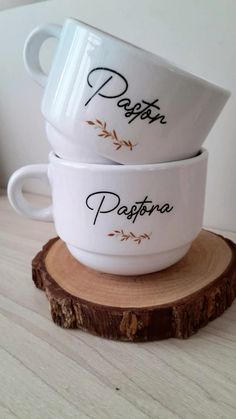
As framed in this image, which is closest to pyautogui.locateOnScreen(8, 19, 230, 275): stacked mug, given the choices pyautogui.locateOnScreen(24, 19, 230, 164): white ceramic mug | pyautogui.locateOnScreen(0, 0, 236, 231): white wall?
pyautogui.locateOnScreen(24, 19, 230, 164): white ceramic mug

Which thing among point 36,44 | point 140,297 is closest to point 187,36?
point 36,44

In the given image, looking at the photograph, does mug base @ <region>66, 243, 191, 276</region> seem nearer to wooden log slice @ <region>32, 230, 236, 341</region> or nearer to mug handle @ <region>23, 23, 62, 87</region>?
wooden log slice @ <region>32, 230, 236, 341</region>

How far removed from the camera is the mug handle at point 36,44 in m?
0.31

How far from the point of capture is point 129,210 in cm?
30

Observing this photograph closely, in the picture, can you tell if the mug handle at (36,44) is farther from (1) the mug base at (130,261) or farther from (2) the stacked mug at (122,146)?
(1) the mug base at (130,261)

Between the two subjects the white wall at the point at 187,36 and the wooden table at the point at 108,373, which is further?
the white wall at the point at 187,36

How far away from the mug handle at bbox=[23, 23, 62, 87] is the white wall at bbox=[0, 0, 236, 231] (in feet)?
0.72

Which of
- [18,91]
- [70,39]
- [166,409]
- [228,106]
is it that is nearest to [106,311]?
[166,409]

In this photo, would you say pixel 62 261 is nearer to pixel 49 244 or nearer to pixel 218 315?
pixel 49 244

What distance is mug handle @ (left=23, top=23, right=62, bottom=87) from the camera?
12.4 inches

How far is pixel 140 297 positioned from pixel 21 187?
167mm

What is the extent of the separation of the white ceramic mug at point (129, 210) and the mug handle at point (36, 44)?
0.26 ft

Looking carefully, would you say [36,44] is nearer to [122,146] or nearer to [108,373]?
[122,146]

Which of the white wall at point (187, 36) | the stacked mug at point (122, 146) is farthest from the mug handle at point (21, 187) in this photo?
the white wall at point (187, 36)
